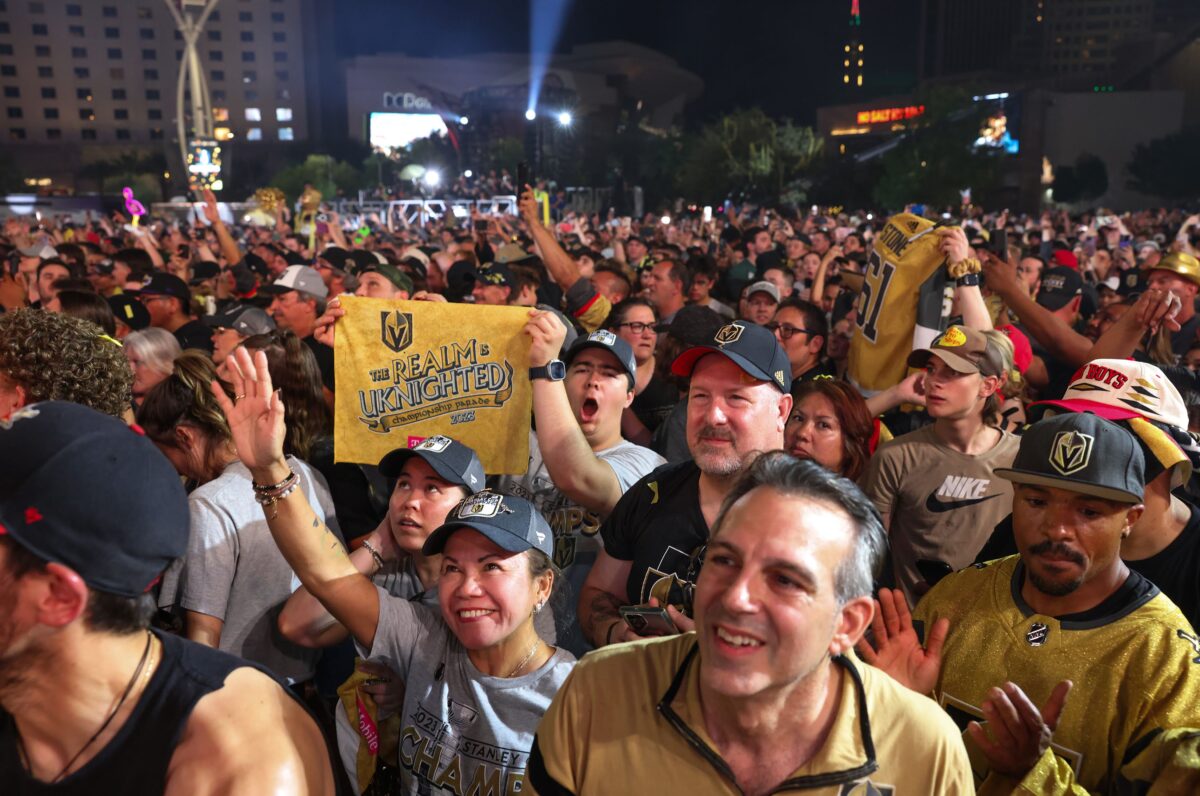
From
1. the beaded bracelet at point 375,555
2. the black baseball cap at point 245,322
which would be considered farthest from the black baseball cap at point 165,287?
the beaded bracelet at point 375,555

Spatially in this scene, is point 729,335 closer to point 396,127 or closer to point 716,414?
point 716,414

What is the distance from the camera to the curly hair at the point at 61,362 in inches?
155

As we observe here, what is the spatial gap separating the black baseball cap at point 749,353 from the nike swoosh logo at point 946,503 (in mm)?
1102

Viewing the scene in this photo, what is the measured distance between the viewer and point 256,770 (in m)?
2.05

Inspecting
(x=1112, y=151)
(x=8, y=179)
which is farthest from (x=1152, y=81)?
(x=8, y=179)

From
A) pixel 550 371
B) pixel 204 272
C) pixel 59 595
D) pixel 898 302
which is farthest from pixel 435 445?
pixel 204 272

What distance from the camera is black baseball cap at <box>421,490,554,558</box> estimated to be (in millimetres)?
3162

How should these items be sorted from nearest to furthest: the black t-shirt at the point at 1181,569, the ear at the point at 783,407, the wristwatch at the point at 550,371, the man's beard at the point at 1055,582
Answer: the man's beard at the point at 1055,582, the black t-shirt at the point at 1181,569, the ear at the point at 783,407, the wristwatch at the point at 550,371

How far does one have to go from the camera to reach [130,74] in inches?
4685

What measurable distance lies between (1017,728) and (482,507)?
1680 mm

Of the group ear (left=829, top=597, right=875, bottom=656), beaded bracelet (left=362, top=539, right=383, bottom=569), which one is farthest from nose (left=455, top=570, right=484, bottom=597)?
ear (left=829, top=597, right=875, bottom=656)

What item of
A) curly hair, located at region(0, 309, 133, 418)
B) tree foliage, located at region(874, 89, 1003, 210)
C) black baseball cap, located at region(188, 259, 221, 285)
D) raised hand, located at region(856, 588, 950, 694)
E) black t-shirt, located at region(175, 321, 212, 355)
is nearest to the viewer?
raised hand, located at region(856, 588, 950, 694)

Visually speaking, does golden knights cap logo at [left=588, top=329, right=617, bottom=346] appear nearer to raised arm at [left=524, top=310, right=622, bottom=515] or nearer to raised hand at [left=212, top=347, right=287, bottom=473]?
raised arm at [left=524, top=310, right=622, bottom=515]

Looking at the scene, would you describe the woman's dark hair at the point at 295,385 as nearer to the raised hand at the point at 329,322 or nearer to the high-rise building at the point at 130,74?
the raised hand at the point at 329,322
